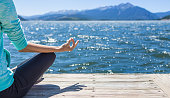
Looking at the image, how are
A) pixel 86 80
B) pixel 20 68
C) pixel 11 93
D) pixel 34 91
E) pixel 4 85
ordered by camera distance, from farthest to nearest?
pixel 86 80
pixel 34 91
pixel 20 68
pixel 11 93
pixel 4 85

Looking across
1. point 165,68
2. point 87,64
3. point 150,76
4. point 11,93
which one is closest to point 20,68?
point 11,93

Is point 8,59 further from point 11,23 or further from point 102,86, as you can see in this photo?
point 102,86

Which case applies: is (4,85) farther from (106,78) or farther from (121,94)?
(106,78)

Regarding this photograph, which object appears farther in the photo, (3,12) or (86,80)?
(86,80)

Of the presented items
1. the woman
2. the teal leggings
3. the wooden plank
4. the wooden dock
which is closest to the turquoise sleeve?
the woman

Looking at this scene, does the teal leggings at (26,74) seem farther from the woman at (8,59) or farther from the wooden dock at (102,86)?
the wooden dock at (102,86)

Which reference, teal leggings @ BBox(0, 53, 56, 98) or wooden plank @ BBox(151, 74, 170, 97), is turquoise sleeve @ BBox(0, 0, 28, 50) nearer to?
teal leggings @ BBox(0, 53, 56, 98)

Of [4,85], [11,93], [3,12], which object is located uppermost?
[3,12]

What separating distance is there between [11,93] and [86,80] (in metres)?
1.58

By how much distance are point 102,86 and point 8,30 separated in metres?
1.85

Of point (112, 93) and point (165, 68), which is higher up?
point (112, 93)

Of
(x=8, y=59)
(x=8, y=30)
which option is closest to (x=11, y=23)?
(x=8, y=30)

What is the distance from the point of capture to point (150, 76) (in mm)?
3723

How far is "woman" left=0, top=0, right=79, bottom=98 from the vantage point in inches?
67.5
